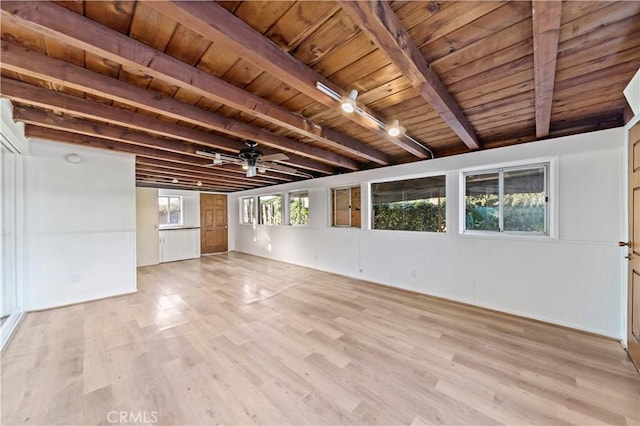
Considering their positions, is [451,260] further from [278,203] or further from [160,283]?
[160,283]

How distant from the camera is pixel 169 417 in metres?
1.56

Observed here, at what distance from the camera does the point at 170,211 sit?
7.35 meters

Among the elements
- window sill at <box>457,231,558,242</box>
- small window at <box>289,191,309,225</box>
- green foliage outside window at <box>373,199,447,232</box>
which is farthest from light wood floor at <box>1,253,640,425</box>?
small window at <box>289,191,309,225</box>

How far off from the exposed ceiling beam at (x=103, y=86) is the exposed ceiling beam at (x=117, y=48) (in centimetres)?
40

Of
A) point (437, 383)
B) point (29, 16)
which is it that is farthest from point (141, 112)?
point (437, 383)

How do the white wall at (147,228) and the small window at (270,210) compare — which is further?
the small window at (270,210)

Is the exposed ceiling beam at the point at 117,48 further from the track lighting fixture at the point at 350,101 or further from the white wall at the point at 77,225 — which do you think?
the white wall at the point at 77,225

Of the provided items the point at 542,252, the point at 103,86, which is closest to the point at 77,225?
the point at 103,86

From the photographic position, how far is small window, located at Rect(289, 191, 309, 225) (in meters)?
6.10

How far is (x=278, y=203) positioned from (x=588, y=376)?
6.18 m

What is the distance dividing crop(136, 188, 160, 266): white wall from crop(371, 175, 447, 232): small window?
223 inches

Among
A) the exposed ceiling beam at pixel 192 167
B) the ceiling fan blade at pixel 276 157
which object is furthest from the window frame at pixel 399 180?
the exposed ceiling beam at pixel 192 167

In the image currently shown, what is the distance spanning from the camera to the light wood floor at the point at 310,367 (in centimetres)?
160

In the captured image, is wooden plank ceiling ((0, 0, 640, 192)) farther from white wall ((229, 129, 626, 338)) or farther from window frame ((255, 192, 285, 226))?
window frame ((255, 192, 285, 226))
